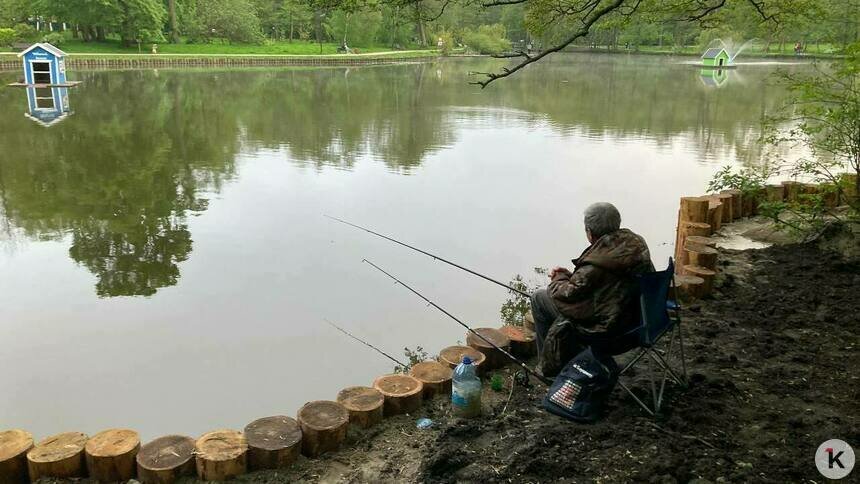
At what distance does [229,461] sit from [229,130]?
44.4ft

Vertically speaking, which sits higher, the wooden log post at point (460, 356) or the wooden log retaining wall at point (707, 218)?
the wooden log retaining wall at point (707, 218)

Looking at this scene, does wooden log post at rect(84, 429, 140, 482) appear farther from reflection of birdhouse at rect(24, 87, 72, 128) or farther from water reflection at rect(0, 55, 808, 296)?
reflection of birdhouse at rect(24, 87, 72, 128)

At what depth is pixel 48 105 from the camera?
18250 mm

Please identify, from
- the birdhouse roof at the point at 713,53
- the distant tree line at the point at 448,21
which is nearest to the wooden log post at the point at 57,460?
the distant tree line at the point at 448,21

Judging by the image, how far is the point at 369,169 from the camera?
11.5 meters

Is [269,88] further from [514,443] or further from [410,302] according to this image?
[514,443]

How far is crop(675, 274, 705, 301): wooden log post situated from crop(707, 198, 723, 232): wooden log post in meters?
2.04

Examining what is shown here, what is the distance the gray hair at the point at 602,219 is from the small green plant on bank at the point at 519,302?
195cm

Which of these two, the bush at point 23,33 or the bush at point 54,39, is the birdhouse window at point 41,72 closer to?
the bush at point 23,33

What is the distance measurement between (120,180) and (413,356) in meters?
7.18

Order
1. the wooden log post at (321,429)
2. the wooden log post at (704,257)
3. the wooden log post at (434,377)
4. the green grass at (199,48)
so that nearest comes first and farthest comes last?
the wooden log post at (321,429)
the wooden log post at (434,377)
the wooden log post at (704,257)
the green grass at (199,48)

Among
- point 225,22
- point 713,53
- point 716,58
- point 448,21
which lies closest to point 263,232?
point 716,58

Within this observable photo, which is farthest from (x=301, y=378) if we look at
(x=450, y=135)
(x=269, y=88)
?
(x=269, y=88)

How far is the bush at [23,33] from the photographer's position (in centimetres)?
3550
